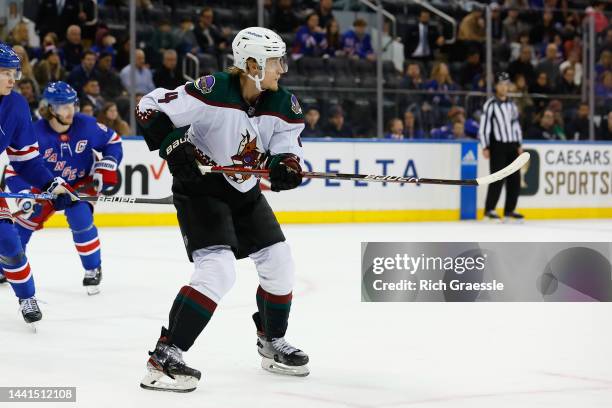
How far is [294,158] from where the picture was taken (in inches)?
147

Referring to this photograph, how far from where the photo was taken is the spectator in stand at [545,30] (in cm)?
1319

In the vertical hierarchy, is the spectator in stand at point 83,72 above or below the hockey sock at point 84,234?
above

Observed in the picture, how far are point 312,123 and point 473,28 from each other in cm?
255

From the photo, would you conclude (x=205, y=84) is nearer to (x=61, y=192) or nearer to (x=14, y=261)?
(x=61, y=192)

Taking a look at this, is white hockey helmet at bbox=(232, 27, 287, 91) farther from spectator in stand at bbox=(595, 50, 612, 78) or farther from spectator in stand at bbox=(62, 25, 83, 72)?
spectator in stand at bbox=(595, 50, 612, 78)

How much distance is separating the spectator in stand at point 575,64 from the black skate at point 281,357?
9787 millimetres

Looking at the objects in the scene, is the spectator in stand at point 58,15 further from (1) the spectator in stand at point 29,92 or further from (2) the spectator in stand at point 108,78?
(1) the spectator in stand at point 29,92

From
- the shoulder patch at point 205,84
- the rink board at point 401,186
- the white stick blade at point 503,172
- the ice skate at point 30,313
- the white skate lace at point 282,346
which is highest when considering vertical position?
the shoulder patch at point 205,84

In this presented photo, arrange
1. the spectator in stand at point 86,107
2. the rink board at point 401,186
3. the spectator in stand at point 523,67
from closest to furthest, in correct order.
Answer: the spectator in stand at point 86,107 → the rink board at point 401,186 → the spectator in stand at point 523,67

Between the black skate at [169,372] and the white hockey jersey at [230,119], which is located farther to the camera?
the white hockey jersey at [230,119]

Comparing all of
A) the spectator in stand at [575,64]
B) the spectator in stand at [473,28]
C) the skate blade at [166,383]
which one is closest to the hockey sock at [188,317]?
the skate blade at [166,383]

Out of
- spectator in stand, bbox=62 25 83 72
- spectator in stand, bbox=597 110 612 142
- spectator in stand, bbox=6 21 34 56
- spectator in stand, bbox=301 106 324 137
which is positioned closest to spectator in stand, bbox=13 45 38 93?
spectator in stand, bbox=6 21 34 56

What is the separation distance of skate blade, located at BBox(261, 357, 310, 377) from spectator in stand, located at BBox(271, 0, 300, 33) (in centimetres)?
876

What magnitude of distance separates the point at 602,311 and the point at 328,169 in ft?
20.3
